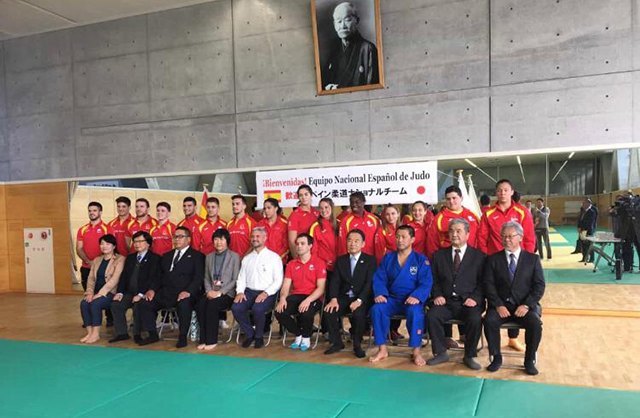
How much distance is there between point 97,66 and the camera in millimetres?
8617

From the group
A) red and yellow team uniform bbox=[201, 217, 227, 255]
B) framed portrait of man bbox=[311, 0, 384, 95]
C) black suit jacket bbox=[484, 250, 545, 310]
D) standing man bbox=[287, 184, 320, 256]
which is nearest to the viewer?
black suit jacket bbox=[484, 250, 545, 310]

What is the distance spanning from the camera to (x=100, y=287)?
5.76 meters

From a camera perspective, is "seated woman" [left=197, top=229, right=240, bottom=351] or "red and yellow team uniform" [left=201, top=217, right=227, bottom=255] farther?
"red and yellow team uniform" [left=201, top=217, right=227, bottom=255]

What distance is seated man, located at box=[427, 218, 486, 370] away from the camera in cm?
428

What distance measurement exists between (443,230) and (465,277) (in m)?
0.78

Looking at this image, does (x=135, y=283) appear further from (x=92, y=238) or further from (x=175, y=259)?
(x=92, y=238)

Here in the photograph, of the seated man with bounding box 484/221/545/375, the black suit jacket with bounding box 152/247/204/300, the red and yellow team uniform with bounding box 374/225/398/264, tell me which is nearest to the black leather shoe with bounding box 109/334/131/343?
the black suit jacket with bounding box 152/247/204/300

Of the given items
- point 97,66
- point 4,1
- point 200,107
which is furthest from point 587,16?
point 4,1

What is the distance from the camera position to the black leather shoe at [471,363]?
4176 mm

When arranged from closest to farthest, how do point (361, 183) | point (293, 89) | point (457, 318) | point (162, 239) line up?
point (457, 318)
point (162, 239)
point (361, 183)
point (293, 89)

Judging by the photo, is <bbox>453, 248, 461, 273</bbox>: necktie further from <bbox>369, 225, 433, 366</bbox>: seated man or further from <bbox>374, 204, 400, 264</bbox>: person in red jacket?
<bbox>374, 204, 400, 264</bbox>: person in red jacket

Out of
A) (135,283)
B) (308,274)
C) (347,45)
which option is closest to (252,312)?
(308,274)

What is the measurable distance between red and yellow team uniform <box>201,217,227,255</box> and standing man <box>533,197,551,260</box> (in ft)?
13.8

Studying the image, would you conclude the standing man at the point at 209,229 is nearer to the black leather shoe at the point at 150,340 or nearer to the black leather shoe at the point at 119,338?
the black leather shoe at the point at 150,340
